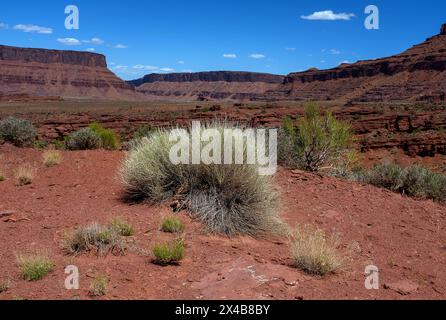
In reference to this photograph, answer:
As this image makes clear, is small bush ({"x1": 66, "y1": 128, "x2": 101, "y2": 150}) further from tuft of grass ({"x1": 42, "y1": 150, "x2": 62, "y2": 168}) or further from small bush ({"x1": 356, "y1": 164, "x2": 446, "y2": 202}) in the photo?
small bush ({"x1": 356, "y1": 164, "x2": 446, "y2": 202})

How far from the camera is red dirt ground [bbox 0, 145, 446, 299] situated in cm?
416

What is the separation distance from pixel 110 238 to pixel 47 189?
3.27m

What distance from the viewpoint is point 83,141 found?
11.6 metres

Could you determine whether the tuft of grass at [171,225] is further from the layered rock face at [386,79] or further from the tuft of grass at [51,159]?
the layered rock face at [386,79]

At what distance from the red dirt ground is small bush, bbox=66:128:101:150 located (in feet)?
7.67

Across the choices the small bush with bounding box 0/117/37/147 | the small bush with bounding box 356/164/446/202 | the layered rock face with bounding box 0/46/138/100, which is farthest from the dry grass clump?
the layered rock face with bounding box 0/46/138/100

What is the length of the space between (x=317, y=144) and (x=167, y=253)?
21.0 feet

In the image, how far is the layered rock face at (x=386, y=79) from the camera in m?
82.5

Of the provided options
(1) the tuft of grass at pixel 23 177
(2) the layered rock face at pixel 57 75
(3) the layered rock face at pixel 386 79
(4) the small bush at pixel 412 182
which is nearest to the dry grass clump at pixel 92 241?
(1) the tuft of grass at pixel 23 177

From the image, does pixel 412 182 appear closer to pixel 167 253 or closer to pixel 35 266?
pixel 167 253

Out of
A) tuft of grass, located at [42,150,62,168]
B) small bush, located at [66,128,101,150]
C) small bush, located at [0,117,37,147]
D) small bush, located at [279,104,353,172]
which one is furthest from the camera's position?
small bush, located at [0,117,37,147]

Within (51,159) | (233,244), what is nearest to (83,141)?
(51,159)

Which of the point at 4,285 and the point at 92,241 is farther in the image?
the point at 92,241

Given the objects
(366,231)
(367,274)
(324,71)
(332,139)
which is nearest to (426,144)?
(332,139)
